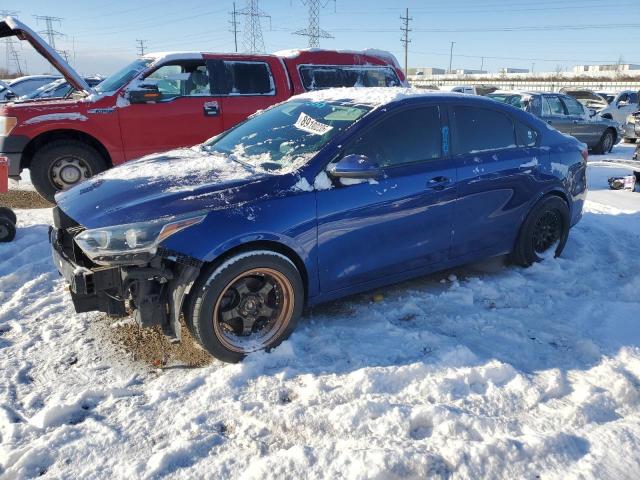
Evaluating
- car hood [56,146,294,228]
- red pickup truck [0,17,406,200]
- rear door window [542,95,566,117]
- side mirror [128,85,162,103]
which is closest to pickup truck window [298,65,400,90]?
red pickup truck [0,17,406,200]

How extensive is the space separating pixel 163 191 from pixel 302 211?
878mm

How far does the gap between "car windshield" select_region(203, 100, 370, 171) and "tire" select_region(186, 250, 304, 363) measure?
0.74 m

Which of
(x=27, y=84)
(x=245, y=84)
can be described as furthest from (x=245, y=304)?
(x=27, y=84)

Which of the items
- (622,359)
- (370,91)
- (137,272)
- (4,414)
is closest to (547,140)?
(370,91)

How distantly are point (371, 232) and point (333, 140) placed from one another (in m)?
0.70

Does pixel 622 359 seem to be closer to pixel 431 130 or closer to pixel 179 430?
pixel 431 130

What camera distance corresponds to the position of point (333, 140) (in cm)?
361

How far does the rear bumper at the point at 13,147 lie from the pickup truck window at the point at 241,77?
2.61m

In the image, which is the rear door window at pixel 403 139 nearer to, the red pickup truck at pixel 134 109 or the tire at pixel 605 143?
the red pickup truck at pixel 134 109

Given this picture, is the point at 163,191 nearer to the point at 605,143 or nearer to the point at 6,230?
the point at 6,230

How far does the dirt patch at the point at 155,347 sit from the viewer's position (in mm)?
3320

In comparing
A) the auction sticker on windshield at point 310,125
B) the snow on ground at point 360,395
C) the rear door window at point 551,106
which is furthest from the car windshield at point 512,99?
the auction sticker on windshield at point 310,125

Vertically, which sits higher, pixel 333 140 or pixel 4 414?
pixel 333 140

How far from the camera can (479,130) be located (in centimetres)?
439
